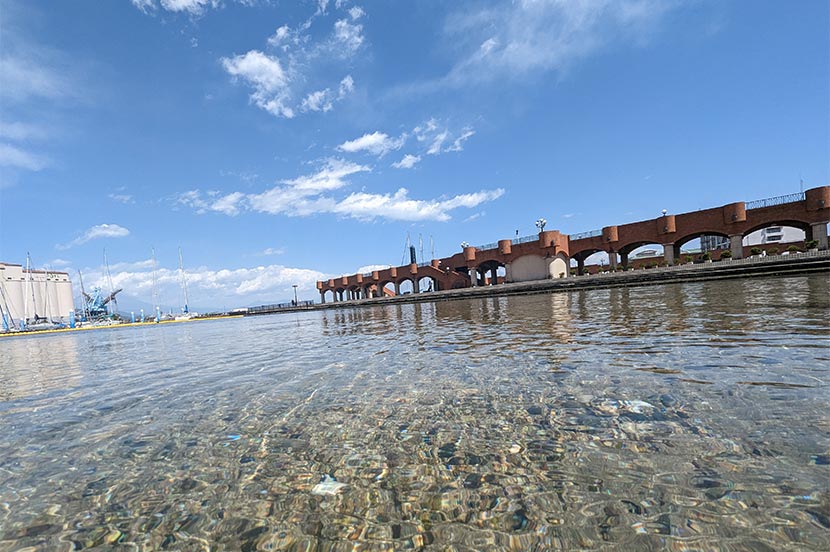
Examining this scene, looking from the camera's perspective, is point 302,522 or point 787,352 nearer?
point 302,522

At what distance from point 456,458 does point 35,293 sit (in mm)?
116637

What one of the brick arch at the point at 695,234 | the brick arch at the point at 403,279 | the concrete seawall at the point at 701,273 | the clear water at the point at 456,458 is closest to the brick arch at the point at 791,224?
Result: the brick arch at the point at 695,234

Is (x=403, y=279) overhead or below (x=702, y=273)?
overhead

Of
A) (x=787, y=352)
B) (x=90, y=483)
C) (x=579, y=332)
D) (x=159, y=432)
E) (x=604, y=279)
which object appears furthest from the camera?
(x=604, y=279)

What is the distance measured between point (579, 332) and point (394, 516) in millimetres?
6895

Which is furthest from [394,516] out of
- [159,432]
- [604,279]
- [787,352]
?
[604,279]

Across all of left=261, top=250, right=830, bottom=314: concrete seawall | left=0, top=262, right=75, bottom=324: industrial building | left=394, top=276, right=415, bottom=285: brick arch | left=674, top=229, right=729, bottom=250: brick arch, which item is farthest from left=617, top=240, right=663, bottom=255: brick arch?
left=0, top=262, right=75, bottom=324: industrial building

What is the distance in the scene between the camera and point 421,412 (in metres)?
3.74

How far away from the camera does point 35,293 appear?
81375 mm

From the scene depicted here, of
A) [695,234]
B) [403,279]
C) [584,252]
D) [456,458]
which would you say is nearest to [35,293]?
Result: [403,279]

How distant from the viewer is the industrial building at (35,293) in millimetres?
73000

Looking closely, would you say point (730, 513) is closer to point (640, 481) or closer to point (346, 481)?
point (640, 481)

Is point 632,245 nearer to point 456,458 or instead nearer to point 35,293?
point 456,458

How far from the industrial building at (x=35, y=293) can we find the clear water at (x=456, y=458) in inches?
3630
